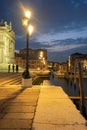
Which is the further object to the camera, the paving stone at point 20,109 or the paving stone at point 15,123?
the paving stone at point 20,109

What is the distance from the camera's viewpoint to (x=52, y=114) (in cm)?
899

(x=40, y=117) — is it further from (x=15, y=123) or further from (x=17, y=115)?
(x=15, y=123)

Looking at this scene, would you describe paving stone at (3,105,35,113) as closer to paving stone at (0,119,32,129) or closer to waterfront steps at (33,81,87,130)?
waterfront steps at (33,81,87,130)

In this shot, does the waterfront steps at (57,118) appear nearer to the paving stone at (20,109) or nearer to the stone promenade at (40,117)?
the stone promenade at (40,117)

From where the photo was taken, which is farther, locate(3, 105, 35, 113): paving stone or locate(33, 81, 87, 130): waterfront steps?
locate(3, 105, 35, 113): paving stone

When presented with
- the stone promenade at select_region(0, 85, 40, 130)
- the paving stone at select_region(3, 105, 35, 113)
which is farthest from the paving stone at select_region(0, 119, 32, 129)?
the paving stone at select_region(3, 105, 35, 113)

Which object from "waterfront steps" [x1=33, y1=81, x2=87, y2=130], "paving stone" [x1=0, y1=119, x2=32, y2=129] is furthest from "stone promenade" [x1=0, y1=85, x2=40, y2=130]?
"waterfront steps" [x1=33, y1=81, x2=87, y2=130]

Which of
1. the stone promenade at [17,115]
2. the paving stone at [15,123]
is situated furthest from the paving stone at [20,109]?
the paving stone at [15,123]

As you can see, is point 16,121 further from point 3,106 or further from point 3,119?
point 3,106

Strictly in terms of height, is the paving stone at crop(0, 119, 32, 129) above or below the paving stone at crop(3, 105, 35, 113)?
below

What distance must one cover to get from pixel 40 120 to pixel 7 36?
8848 centimetres

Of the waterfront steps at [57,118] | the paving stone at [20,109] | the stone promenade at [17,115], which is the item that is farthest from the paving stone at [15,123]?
the paving stone at [20,109]

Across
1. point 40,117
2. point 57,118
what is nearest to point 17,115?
point 40,117

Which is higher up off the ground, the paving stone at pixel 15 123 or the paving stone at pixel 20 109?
the paving stone at pixel 20 109
